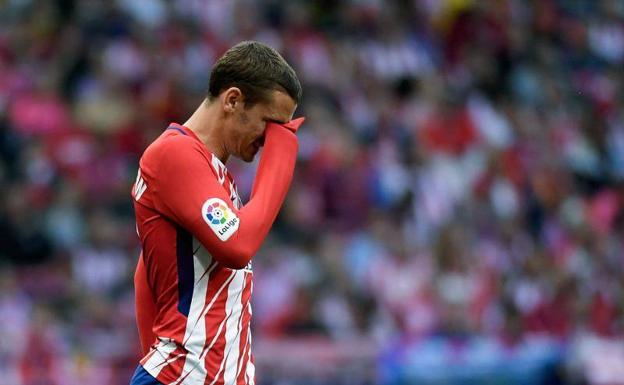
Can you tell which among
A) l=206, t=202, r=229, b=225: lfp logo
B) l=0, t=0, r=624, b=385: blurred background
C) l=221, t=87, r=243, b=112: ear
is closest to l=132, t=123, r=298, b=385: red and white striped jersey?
l=206, t=202, r=229, b=225: lfp logo

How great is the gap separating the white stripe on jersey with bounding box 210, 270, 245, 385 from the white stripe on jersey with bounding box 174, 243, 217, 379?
8 centimetres

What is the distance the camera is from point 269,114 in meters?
3.63

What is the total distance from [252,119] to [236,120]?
0.05 metres

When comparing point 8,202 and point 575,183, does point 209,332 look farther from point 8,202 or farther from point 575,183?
point 575,183

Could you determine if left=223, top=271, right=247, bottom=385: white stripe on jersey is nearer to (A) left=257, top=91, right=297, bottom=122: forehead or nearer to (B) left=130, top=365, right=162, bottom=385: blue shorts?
(B) left=130, top=365, right=162, bottom=385: blue shorts

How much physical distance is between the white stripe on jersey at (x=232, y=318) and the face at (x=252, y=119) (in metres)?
0.39

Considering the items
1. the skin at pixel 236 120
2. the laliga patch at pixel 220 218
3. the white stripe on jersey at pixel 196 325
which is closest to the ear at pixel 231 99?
the skin at pixel 236 120

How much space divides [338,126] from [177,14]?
1987 mm

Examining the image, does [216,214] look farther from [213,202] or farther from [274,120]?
[274,120]

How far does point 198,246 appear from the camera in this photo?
11.7 ft

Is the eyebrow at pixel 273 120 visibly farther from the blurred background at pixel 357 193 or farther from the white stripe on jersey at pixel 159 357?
the blurred background at pixel 357 193

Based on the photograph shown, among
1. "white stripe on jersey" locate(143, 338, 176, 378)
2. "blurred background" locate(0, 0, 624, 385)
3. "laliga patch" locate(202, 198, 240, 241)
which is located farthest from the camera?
"blurred background" locate(0, 0, 624, 385)

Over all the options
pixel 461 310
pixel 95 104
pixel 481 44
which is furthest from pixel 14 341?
pixel 481 44

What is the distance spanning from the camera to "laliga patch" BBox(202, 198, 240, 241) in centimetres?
345
